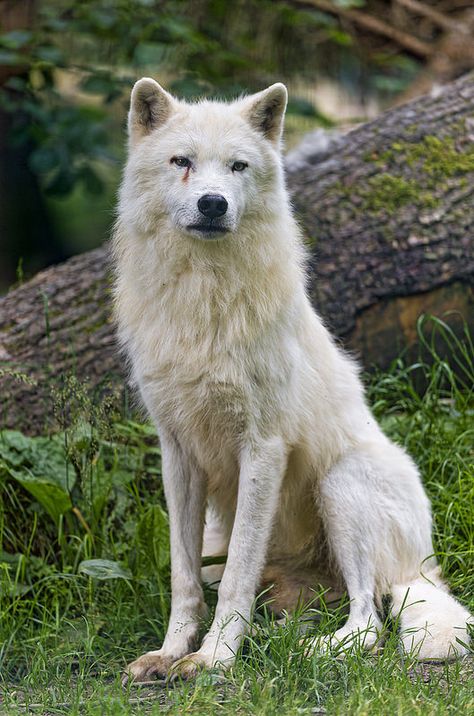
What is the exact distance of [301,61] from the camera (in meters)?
9.01

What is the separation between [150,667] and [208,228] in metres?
1.68

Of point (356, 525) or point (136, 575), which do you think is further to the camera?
point (136, 575)

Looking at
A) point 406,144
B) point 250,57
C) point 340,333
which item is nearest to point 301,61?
point 250,57

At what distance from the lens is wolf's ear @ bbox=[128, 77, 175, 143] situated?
370cm

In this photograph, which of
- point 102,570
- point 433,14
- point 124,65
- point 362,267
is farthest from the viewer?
point 433,14

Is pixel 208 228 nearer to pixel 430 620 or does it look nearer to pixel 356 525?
pixel 356 525

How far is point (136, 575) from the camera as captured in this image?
4215mm

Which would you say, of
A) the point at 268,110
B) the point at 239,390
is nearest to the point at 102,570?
the point at 239,390

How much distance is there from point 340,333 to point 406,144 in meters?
1.34

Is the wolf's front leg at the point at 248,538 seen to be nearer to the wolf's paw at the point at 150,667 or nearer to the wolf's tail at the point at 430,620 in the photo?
the wolf's paw at the point at 150,667

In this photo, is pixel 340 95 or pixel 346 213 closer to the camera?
pixel 346 213

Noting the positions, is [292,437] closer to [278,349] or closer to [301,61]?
[278,349]

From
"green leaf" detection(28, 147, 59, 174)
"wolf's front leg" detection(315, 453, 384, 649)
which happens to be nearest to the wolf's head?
"wolf's front leg" detection(315, 453, 384, 649)

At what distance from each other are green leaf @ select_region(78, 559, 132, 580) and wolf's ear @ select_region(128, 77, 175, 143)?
1813 millimetres
